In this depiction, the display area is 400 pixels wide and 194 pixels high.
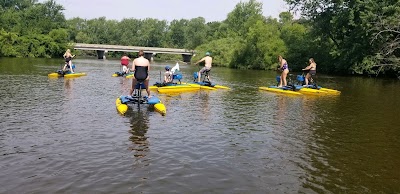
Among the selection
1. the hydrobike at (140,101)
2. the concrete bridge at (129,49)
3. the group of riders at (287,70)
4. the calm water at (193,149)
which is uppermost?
the concrete bridge at (129,49)

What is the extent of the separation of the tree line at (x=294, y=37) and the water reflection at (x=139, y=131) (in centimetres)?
2601

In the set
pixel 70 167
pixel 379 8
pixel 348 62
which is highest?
pixel 379 8

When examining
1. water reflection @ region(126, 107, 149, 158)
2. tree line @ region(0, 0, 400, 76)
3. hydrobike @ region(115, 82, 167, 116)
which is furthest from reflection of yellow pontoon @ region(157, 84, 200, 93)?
tree line @ region(0, 0, 400, 76)

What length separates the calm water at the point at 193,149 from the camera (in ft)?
22.9

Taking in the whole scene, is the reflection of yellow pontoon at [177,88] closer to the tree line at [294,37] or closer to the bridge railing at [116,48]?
the tree line at [294,37]

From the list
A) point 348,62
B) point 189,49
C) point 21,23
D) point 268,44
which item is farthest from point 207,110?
point 189,49

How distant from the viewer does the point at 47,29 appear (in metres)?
88.2

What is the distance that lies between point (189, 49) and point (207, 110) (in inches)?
3766

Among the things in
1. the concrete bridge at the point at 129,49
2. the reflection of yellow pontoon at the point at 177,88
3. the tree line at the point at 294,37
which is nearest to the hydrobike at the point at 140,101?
the reflection of yellow pontoon at the point at 177,88

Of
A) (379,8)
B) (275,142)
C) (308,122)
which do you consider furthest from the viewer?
(379,8)

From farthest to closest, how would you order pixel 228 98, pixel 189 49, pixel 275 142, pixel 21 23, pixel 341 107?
pixel 189 49
pixel 21 23
pixel 228 98
pixel 341 107
pixel 275 142

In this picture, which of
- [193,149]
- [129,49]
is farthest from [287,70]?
[129,49]

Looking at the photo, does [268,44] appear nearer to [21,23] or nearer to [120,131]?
[120,131]

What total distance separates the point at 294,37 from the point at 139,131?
182 ft
